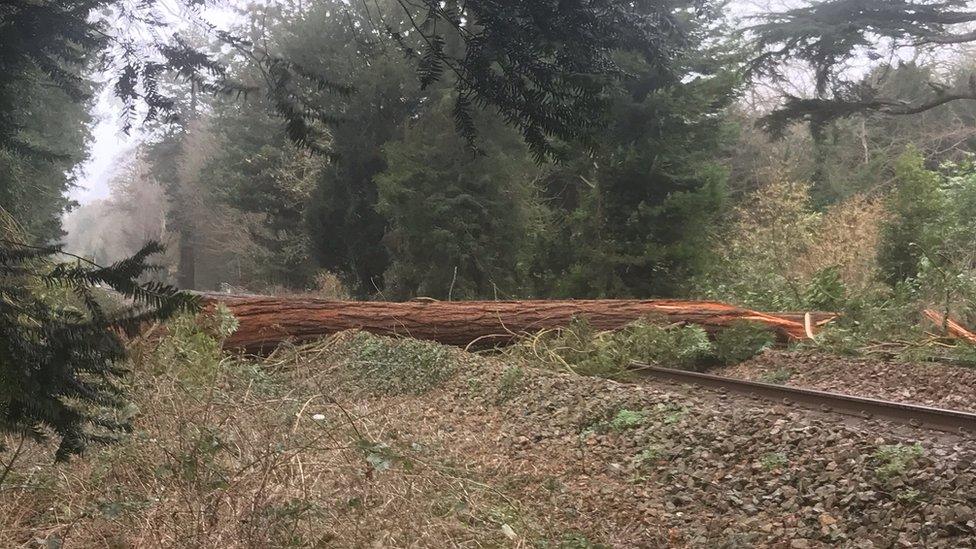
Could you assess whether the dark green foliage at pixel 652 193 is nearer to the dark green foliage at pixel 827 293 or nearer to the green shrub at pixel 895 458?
the dark green foliage at pixel 827 293

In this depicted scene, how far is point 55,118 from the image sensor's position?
20938mm

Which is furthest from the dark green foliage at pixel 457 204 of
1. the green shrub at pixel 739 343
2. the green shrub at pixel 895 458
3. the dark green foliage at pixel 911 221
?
the green shrub at pixel 895 458

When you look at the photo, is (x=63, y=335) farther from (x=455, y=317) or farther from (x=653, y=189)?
(x=653, y=189)

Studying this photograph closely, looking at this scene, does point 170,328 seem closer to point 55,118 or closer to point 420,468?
point 420,468

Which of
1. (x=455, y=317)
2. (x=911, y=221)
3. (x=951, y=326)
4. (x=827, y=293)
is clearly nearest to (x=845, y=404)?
(x=951, y=326)

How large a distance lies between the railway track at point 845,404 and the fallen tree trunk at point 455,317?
8.88 ft

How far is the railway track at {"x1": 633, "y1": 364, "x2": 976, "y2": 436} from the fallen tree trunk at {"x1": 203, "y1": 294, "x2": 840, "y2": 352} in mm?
2706

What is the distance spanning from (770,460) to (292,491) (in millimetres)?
3221

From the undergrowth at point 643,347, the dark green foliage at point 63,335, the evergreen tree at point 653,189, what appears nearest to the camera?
the dark green foliage at point 63,335

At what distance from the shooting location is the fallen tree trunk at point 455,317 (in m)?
10.7

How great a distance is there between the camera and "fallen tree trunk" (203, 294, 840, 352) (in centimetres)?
1066

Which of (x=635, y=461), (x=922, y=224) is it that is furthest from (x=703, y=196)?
(x=635, y=461)

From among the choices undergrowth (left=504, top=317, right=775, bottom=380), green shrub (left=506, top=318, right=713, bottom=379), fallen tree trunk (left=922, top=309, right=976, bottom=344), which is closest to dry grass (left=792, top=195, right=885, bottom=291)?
fallen tree trunk (left=922, top=309, right=976, bottom=344)

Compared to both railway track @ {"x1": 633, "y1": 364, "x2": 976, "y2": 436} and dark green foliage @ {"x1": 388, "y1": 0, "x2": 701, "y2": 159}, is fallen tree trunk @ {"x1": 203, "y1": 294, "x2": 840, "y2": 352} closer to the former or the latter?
railway track @ {"x1": 633, "y1": 364, "x2": 976, "y2": 436}
